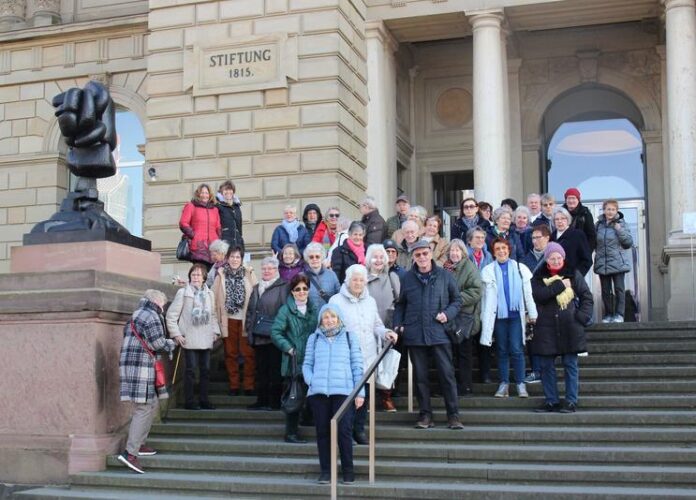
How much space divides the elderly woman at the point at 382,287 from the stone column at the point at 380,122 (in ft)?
25.1

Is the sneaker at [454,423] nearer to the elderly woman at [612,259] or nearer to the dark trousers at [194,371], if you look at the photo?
the dark trousers at [194,371]

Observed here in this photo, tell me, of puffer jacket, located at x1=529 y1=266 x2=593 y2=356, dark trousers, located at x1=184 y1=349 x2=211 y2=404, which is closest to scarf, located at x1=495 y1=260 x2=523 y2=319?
puffer jacket, located at x1=529 y1=266 x2=593 y2=356

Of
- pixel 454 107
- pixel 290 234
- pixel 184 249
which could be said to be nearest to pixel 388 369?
pixel 290 234

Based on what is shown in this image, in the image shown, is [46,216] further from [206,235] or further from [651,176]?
[651,176]

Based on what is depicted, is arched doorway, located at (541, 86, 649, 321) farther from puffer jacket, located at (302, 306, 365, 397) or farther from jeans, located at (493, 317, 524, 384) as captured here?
puffer jacket, located at (302, 306, 365, 397)

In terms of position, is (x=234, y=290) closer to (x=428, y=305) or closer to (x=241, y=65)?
(x=428, y=305)

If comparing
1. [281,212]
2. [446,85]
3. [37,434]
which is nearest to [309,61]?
[281,212]

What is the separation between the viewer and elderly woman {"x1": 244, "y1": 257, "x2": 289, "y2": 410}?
10.5 m

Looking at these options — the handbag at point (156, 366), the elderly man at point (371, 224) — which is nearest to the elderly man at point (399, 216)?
the elderly man at point (371, 224)

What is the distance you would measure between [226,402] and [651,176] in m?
11.7

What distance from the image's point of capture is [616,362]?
11023mm

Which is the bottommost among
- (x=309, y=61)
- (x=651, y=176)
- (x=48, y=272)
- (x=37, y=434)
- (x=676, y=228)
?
(x=37, y=434)

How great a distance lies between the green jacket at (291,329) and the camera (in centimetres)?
962

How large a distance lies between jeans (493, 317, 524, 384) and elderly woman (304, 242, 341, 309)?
1775 mm
